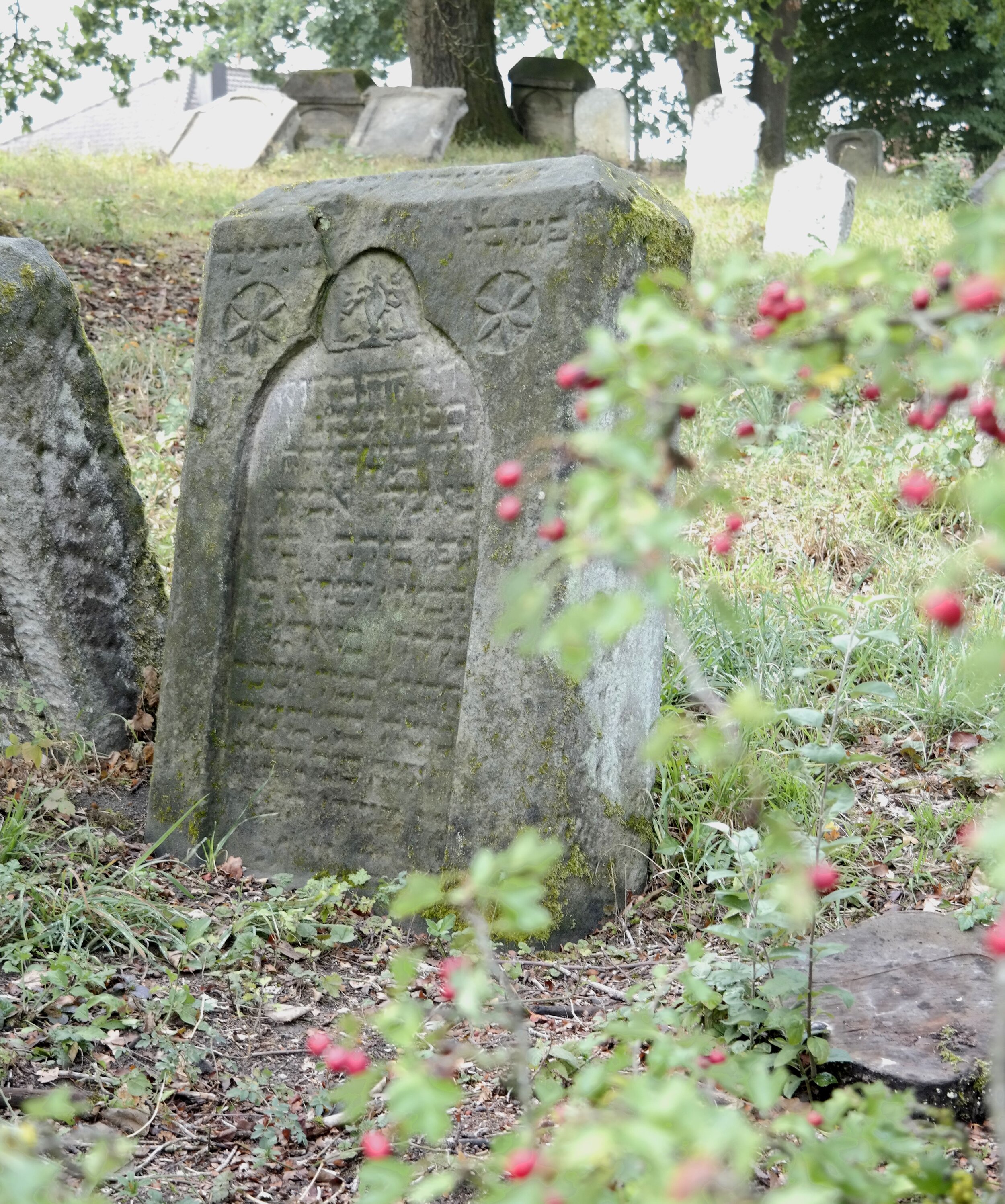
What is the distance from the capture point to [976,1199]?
1321 millimetres

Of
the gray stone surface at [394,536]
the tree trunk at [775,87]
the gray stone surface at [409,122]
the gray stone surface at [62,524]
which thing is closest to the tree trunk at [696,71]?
the tree trunk at [775,87]

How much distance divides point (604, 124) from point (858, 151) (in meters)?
3.31

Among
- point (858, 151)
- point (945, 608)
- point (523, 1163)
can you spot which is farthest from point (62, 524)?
point (858, 151)

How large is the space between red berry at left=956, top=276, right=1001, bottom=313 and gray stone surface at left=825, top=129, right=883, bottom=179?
1541 centimetres

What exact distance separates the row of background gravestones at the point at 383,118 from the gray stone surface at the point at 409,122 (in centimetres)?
1

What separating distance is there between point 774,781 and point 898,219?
305 inches

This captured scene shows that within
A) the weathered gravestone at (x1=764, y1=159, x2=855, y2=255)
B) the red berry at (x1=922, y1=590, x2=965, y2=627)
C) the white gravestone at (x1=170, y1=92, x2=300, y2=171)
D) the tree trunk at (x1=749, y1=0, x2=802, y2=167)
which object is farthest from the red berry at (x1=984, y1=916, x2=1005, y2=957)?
the tree trunk at (x1=749, y1=0, x2=802, y2=167)

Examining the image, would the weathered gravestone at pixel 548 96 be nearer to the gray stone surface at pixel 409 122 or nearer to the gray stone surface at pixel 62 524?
the gray stone surface at pixel 409 122

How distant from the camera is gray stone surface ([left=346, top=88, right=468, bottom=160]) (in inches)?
507

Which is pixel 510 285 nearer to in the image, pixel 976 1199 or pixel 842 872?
pixel 842 872

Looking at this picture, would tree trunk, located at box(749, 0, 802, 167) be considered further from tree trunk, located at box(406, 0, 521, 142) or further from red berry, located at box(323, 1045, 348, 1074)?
red berry, located at box(323, 1045, 348, 1074)

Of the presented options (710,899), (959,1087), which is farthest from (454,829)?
(959,1087)

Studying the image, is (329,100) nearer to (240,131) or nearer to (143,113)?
Result: (240,131)

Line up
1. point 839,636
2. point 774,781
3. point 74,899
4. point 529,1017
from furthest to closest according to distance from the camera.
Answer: point 774,781, point 74,899, point 529,1017, point 839,636
